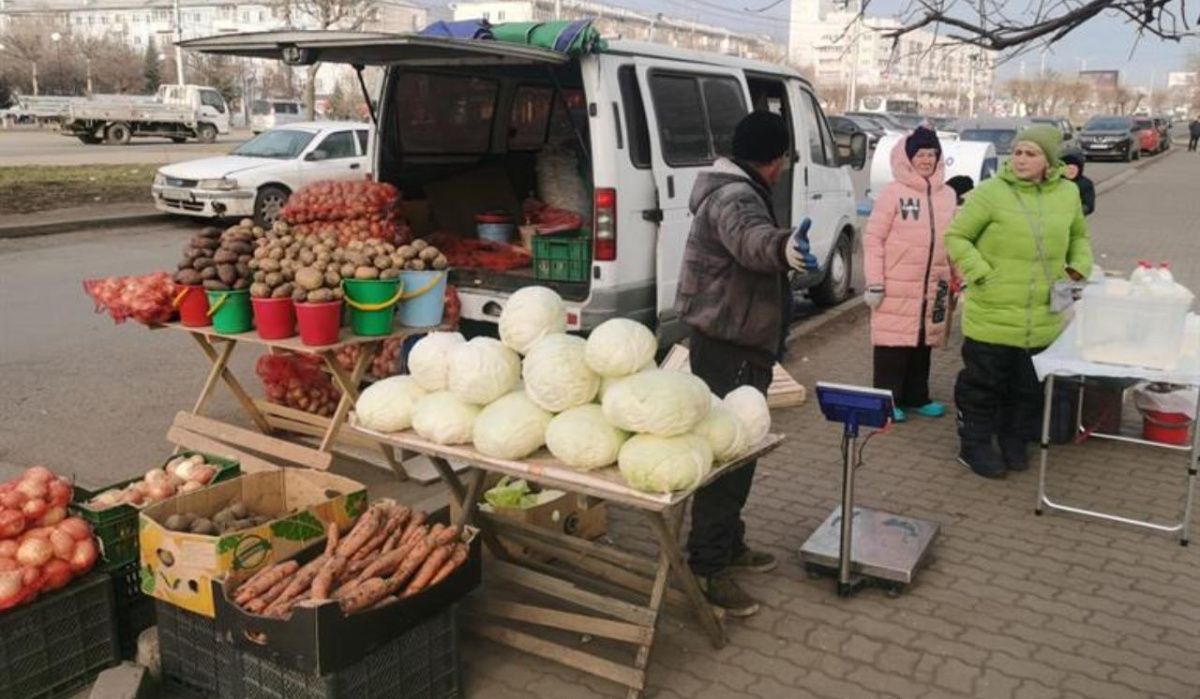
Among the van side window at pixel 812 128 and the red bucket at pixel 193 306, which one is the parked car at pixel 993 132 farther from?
the red bucket at pixel 193 306

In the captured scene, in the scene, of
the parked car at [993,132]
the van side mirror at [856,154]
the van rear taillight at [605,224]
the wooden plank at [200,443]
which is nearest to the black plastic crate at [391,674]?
the wooden plank at [200,443]

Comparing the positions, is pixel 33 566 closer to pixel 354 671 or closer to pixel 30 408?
pixel 354 671

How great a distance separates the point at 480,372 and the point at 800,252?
1214mm

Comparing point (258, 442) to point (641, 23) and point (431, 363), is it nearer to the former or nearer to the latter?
point (431, 363)

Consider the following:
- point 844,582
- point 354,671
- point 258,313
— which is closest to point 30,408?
point 258,313

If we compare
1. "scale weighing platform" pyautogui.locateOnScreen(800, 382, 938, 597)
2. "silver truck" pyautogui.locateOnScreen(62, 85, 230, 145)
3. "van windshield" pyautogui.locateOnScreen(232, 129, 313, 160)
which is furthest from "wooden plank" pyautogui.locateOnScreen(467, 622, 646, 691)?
"silver truck" pyautogui.locateOnScreen(62, 85, 230, 145)

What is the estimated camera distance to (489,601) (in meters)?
3.90

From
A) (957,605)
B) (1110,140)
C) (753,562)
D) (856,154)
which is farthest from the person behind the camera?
(1110,140)

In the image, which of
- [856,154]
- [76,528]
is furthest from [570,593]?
[856,154]

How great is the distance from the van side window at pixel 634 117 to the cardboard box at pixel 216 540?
129 inches

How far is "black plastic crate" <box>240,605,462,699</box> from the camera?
10.5 feet

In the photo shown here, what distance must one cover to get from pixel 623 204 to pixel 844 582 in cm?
296

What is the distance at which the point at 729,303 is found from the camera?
13.6 feet

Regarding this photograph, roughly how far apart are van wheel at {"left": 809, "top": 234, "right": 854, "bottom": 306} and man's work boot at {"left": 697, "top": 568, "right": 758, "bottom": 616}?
6484mm
